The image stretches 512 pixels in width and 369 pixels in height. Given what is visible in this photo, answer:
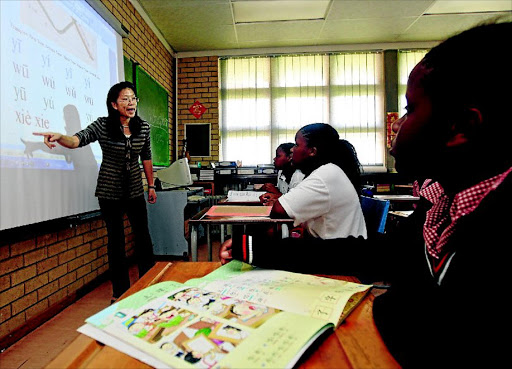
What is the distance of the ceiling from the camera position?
12.5ft

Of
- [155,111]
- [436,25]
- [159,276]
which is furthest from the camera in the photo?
[436,25]

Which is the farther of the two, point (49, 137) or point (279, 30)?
Result: point (279, 30)

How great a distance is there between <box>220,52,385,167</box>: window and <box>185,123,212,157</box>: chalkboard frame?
38 cm

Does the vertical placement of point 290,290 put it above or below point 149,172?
below

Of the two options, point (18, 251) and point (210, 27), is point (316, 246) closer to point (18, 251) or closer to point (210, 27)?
point (18, 251)

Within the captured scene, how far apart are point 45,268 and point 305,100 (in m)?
4.08

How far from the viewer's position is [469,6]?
4020 mm

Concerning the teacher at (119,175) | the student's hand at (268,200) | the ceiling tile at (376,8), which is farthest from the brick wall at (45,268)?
the ceiling tile at (376,8)

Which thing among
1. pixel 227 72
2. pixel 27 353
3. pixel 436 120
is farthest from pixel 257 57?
pixel 436 120

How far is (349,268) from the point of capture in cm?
79

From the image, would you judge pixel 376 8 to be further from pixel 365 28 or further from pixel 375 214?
pixel 375 214

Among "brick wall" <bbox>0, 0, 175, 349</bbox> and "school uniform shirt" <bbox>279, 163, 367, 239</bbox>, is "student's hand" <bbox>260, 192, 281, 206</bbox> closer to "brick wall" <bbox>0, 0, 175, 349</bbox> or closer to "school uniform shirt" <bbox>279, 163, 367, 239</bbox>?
"school uniform shirt" <bbox>279, 163, 367, 239</bbox>

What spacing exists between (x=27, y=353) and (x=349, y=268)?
187 cm

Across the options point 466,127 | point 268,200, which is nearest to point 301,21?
point 268,200
